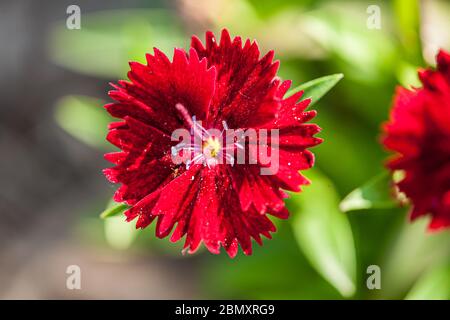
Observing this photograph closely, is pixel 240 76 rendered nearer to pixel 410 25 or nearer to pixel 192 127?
pixel 192 127

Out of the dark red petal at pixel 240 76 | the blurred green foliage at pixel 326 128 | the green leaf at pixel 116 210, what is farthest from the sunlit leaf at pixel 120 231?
the dark red petal at pixel 240 76

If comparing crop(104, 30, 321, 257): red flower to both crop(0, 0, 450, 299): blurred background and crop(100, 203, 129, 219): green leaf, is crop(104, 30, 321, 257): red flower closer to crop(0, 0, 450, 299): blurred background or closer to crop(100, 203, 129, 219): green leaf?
crop(100, 203, 129, 219): green leaf

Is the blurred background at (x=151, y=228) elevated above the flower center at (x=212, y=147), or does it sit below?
above

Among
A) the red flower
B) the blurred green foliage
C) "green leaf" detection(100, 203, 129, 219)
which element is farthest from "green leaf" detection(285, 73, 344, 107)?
the blurred green foliage

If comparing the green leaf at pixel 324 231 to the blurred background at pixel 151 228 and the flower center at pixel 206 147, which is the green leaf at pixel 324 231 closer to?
the blurred background at pixel 151 228

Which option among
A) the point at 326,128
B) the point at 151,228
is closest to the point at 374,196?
the point at 326,128

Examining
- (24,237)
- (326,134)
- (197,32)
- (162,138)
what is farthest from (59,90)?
(162,138)
